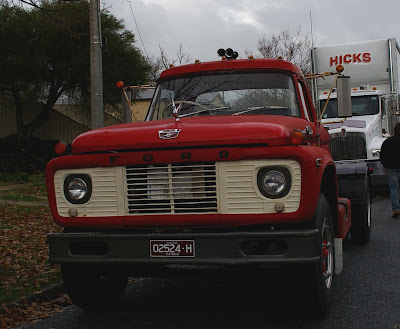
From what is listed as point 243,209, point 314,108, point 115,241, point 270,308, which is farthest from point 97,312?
point 314,108

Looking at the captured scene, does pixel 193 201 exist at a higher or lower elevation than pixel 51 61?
lower

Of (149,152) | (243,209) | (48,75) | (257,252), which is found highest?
(48,75)

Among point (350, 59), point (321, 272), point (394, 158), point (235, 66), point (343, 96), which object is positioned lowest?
point (321, 272)

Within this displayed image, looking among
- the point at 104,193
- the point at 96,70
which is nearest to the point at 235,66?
the point at 104,193

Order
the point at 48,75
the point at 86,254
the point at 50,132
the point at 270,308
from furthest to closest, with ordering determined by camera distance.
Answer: the point at 50,132, the point at 48,75, the point at 270,308, the point at 86,254

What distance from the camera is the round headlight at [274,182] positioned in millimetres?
4875

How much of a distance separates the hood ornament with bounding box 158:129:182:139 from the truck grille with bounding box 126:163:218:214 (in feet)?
0.77

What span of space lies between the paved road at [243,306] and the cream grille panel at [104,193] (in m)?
1.05

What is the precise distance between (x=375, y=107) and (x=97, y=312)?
12.9 m

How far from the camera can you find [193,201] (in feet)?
16.5

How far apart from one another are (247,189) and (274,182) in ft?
0.71

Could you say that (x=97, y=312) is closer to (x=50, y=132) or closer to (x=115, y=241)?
(x=115, y=241)

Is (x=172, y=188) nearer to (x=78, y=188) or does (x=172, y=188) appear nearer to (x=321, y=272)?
(x=78, y=188)

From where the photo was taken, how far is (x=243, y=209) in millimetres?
4914
